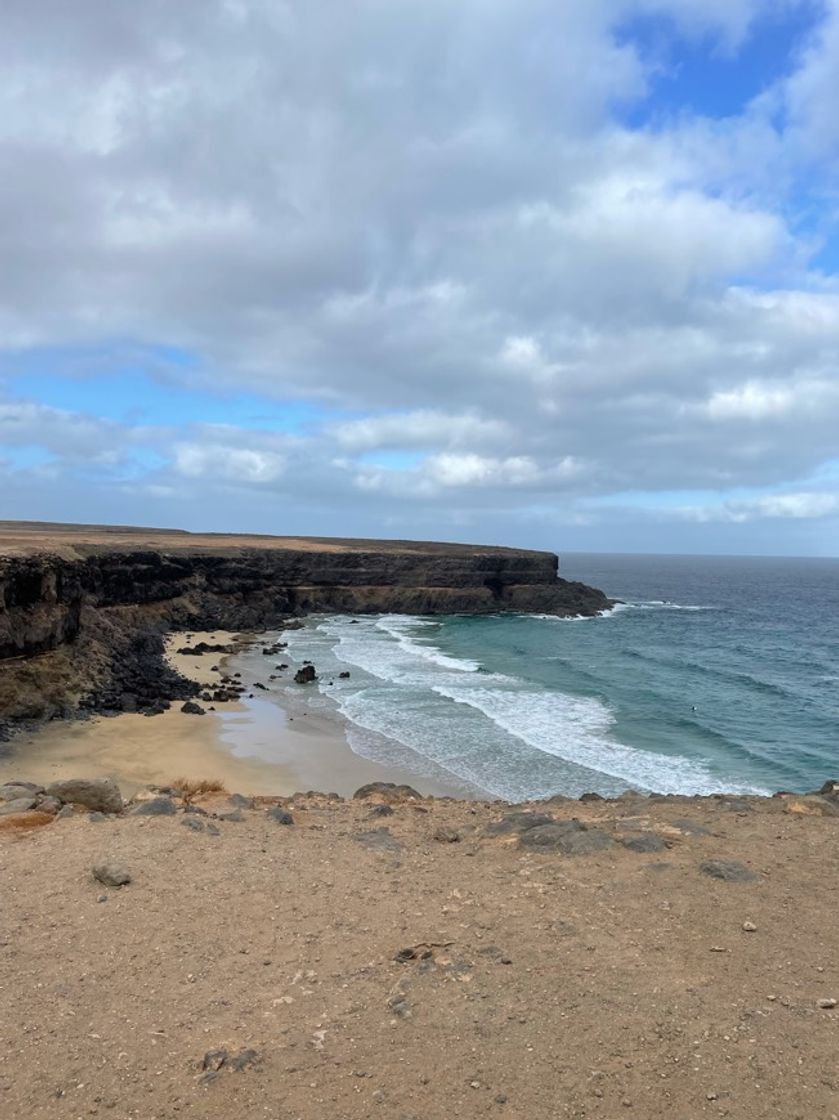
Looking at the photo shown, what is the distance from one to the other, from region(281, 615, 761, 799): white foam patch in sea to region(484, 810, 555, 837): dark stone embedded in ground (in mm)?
9657

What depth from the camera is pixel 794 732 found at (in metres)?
32.1

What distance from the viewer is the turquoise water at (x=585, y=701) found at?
25.2 m

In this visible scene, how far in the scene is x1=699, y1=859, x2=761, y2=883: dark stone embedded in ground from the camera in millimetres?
9562

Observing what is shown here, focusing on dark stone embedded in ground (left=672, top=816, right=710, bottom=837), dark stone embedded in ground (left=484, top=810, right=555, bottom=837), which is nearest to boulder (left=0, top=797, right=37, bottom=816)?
dark stone embedded in ground (left=484, top=810, right=555, bottom=837)

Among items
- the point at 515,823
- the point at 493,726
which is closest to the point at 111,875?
the point at 515,823

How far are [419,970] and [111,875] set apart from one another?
3984 millimetres

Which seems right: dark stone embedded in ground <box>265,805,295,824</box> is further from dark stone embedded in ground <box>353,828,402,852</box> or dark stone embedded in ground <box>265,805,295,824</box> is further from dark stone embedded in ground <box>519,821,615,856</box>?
dark stone embedded in ground <box>519,821,615,856</box>

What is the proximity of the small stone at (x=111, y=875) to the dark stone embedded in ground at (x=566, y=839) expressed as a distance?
5170mm

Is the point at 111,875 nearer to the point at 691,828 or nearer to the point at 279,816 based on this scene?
the point at 279,816

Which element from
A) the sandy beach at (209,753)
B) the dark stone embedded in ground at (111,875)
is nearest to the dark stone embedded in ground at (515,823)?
the dark stone embedded in ground at (111,875)

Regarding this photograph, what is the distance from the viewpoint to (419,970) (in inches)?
303

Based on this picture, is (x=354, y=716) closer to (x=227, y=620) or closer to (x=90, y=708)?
(x=90, y=708)

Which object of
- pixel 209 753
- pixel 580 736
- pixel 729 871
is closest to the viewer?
pixel 729 871

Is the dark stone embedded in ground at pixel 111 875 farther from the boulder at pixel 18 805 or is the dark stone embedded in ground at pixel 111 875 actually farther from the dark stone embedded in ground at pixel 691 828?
the dark stone embedded in ground at pixel 691 828
